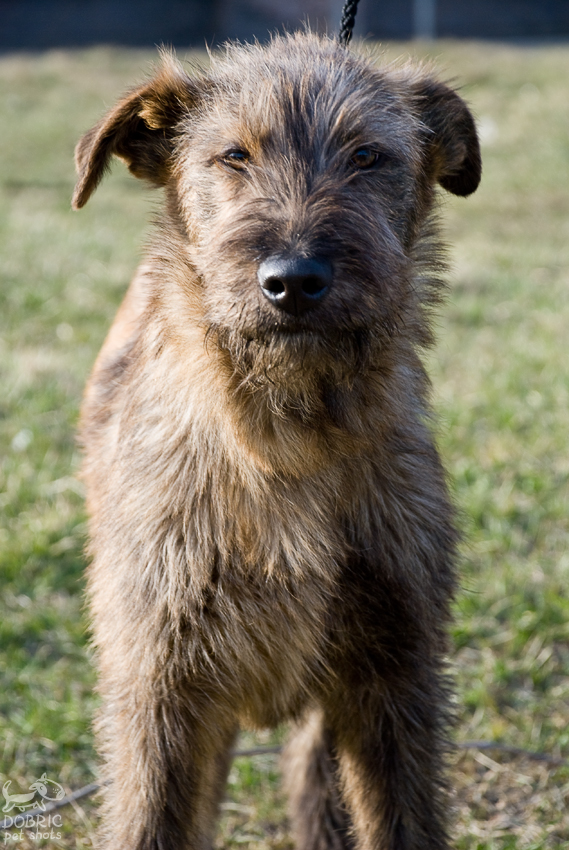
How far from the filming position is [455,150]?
10.2ft

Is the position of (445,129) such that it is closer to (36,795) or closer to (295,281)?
(295,281)

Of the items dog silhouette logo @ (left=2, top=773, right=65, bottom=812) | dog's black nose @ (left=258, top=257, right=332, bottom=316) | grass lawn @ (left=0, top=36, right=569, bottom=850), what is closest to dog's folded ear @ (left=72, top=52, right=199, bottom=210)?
grass lawn @ (left=0, top=36, right=569, bottom=850)

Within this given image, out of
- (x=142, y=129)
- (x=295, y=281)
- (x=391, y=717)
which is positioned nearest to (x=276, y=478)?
(x=295, y=281)

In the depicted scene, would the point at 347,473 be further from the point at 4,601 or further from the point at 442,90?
the point at 4,601

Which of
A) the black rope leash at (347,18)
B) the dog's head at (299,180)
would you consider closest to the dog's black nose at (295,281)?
the dog's head at (299,180)

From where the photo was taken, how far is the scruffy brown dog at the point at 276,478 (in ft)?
8.04

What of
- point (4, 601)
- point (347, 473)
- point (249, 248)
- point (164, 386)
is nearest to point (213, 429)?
point (164, 386)

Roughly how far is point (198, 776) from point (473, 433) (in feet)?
11.6

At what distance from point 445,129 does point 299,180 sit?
86 cm

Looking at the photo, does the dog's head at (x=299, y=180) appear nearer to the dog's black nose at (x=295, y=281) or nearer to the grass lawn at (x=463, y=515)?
the dog's black nose at (x=295, y=281)

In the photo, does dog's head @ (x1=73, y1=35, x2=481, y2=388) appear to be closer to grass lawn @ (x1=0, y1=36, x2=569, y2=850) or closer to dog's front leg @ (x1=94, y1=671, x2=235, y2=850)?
grass lawn @ (x1=0, y1=36, x2=569, y2=850)

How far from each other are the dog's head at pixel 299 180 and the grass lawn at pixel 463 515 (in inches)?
10.1

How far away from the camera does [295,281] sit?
2.17 m

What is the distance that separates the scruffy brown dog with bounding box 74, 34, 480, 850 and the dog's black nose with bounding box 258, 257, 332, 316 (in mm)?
37
